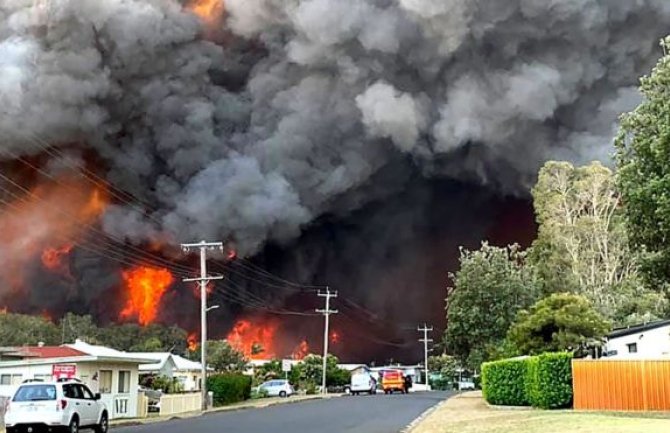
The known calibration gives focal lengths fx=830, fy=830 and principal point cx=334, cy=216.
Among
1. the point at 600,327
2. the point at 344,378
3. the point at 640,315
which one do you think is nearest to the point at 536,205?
the point at 640,315

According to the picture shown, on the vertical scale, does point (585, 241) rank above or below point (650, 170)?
above

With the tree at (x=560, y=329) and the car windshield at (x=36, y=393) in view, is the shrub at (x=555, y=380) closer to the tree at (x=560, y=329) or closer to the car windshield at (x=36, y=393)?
the tree at (x=560, y=329)

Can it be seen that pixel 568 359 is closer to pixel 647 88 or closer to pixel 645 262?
pixel 645 262

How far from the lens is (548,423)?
2169 centimetres

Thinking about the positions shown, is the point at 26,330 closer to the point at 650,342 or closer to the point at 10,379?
the point at 10,379

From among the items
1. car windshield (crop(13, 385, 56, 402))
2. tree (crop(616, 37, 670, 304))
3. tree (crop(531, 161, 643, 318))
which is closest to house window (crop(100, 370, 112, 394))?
car windshield (crop(13, 385, 56, 402))

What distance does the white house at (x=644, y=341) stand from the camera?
4169 cm

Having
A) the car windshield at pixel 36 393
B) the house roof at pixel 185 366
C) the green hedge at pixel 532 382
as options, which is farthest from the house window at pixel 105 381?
the house roof at pixel 185 366

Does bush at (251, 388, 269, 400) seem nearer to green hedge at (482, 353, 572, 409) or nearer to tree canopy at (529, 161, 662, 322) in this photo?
tree canopy at (529, 161, 662, 322)

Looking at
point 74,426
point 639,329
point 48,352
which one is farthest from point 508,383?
point 48,352

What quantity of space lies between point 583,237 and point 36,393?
4508cm

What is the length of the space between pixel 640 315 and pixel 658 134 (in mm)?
35875

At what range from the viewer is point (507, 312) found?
51.8m

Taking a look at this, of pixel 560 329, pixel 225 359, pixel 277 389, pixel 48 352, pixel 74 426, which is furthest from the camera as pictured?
pixel 225 359
